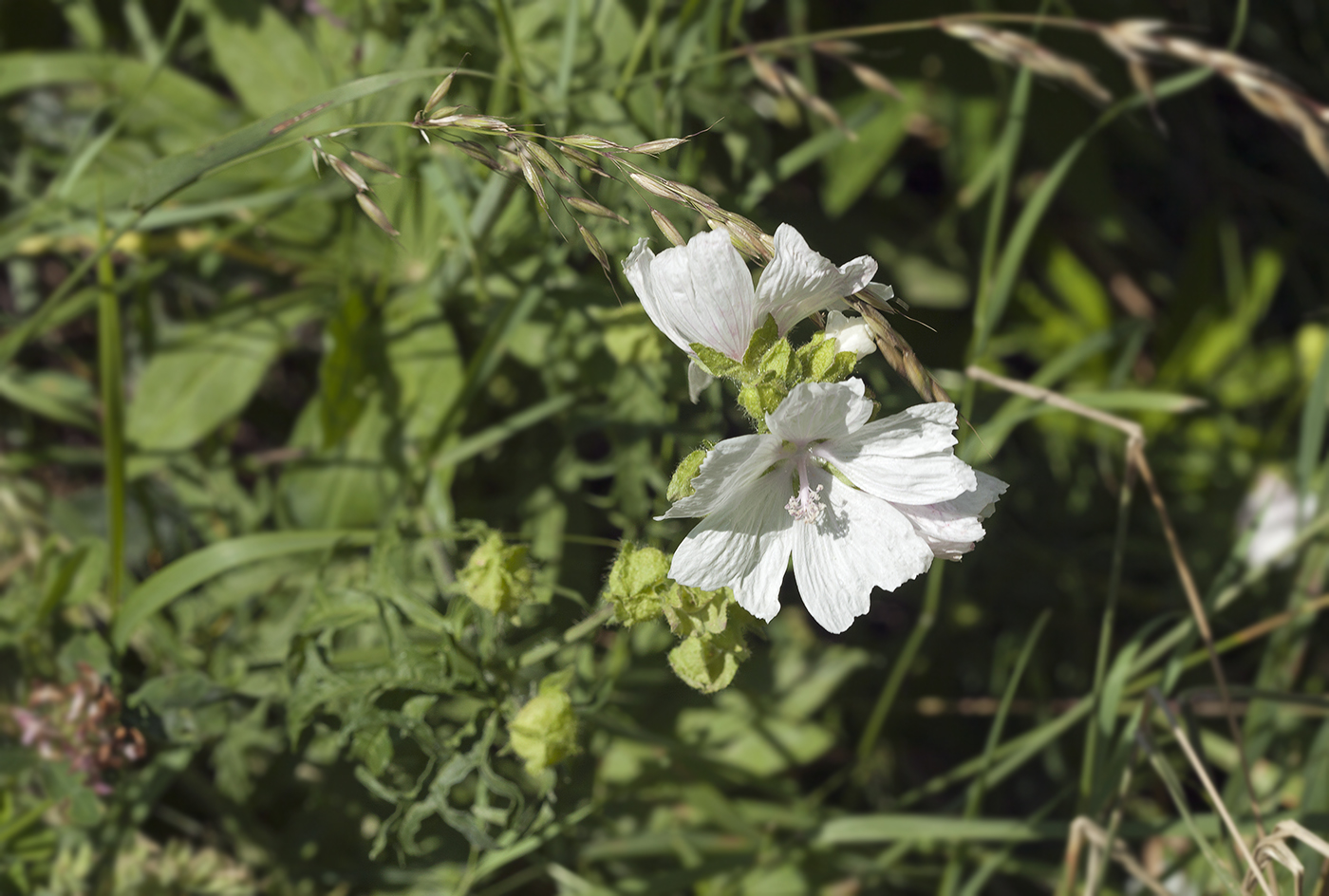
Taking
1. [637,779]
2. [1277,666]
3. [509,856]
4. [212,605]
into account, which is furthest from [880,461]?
[1277,666]

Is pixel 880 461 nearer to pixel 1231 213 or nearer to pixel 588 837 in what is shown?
pixel 588 837

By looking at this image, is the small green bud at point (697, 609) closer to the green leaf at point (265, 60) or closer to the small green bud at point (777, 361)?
the small green bud at point (777, 361)

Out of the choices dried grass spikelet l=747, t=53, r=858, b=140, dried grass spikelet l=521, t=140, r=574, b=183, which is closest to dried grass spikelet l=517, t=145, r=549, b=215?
dried grass spikelet l=521, t=140, r=574, b=183

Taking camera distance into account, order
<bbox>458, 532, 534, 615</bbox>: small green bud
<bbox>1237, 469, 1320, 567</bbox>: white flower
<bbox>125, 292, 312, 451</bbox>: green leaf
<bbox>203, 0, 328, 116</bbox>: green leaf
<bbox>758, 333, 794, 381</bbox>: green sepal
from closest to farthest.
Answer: <bbox>758, 333, 794, 381</bbox>: green sepal < <bbox>458, 532, 534, 615</bbox>: small green bud < <bbox>125, 292, 312, 451</bbox>: green leaf < <bbox>203, 0, 328, 116</bbox>: green leaf < <bbox>1237, 469, 1320, 567</bbox>: white flower

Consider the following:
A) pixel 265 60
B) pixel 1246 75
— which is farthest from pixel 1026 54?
pixel 265 60

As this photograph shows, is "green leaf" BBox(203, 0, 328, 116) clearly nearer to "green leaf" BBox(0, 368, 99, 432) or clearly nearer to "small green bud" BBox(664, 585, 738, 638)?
"green leaf" BBox(0, 368, 99, 432)

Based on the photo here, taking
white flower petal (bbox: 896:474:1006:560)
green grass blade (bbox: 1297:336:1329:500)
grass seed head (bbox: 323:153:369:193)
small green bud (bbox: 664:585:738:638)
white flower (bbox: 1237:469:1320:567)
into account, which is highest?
grass seed head (bbox: 323:153:369:193)

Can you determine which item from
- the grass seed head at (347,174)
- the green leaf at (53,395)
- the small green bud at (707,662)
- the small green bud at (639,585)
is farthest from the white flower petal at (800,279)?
the green leaf at (53,395)
